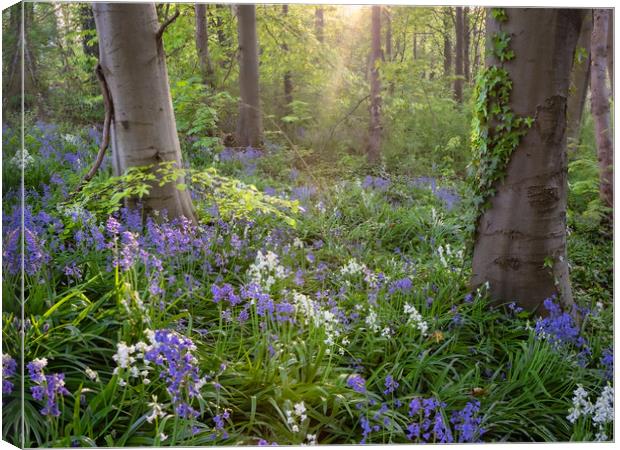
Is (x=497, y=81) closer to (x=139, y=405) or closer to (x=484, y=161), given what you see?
(x=484, y=161)

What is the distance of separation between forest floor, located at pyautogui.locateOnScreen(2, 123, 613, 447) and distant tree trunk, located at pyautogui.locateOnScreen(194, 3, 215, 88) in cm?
40

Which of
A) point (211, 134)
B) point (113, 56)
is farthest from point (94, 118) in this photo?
point (211, 134)

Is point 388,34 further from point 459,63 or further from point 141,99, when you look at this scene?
point 141,99

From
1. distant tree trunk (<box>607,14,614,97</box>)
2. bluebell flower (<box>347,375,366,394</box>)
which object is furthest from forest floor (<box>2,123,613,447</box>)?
distant tree trunk (<box>607,14,614,97</box>)

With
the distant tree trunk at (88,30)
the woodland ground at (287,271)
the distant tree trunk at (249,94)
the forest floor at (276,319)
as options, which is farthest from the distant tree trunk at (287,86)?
the distant tree trunk at (88,30)

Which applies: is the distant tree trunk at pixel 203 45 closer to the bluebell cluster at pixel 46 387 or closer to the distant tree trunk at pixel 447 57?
the distant tree trunk at pixel 447 57

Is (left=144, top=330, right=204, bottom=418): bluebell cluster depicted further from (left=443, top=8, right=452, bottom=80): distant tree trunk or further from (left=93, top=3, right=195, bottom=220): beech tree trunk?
(left=443, top=8, right=452, bottom=80): distant tree trunk

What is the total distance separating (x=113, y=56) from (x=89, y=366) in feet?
5.16

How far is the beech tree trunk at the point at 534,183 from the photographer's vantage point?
2953mm

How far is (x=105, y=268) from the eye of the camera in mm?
2793

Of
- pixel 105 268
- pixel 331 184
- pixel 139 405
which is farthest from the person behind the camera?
Answer: pixel 331 184

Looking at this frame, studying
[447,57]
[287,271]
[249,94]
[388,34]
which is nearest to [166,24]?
[249,94]

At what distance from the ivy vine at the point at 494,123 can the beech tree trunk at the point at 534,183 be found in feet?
0.10

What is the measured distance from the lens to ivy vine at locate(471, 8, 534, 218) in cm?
299
